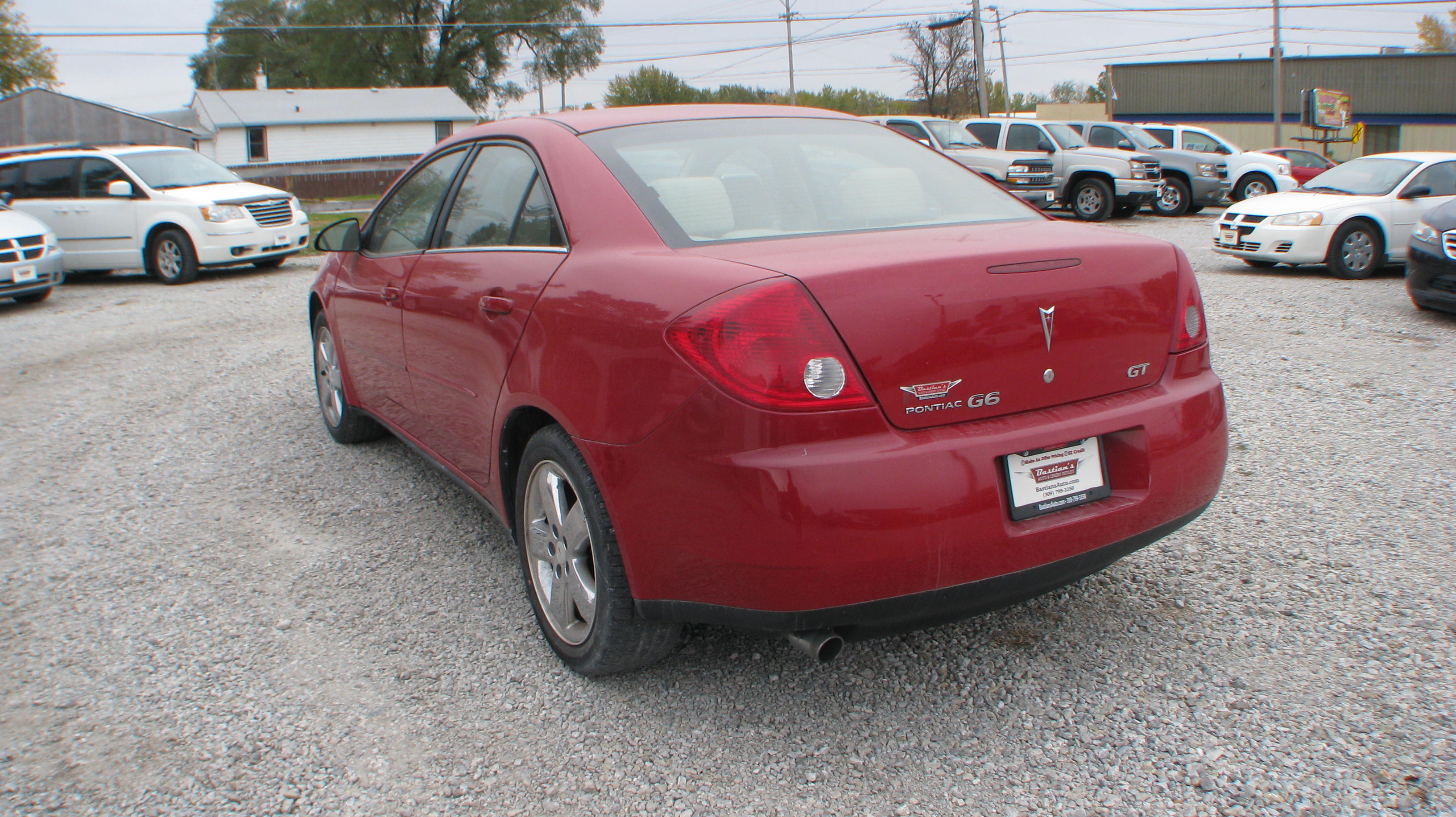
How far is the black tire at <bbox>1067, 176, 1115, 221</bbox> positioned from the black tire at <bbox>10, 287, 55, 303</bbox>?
15533 millimetres

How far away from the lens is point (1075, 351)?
2.53 meters

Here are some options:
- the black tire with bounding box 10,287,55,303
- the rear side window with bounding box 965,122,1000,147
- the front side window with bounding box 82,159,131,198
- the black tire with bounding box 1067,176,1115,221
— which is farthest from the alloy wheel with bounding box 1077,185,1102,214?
the black tire with bounding box 10,287,55,303

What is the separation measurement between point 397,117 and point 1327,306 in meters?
53.6

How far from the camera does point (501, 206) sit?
3418mm

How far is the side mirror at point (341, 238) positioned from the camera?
14.6 ft

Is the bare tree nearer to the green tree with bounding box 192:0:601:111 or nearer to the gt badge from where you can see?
the green tree with bounding box 192:0:601:111

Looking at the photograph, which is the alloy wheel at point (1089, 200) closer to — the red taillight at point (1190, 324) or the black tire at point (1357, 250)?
the black tire at point (1357, 250)

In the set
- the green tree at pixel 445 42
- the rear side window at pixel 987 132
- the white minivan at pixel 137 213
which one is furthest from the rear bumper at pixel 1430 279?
the green tree at pixel 445 42

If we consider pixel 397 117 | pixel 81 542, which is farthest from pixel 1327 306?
pixel 397 117

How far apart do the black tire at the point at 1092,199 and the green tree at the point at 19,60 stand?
65.5 meters

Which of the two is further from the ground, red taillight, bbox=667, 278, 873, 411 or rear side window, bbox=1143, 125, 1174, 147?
rear side window, bbox=1143, 125, 1174, 147

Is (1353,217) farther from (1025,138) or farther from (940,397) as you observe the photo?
(940,397)

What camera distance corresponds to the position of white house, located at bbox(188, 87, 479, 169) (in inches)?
2190

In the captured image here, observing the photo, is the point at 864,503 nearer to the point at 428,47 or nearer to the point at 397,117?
the point at 397,117
